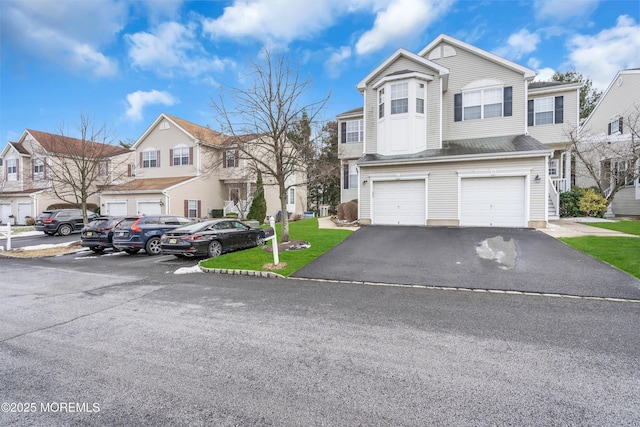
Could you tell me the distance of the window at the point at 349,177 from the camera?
2172 cm

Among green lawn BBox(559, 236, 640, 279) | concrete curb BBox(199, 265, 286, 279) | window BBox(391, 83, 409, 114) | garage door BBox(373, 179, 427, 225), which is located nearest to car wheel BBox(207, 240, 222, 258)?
concrete curb BBox(199, 265, 286, 279)

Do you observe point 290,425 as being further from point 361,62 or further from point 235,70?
point 361,62

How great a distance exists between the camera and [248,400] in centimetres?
294

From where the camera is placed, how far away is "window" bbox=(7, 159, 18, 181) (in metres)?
31.2

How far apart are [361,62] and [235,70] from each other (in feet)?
43.7

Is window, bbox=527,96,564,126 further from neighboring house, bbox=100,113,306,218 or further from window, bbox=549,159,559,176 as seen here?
neighboring house, bbox=100,113,306,218

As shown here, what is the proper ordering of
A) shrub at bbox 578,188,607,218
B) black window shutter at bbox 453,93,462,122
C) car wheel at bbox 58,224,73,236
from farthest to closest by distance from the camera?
car wheel at bbox 58,224,73,236, shrub at bbox 578,188,607,218, black window shutter at bbox 453,93,462,122

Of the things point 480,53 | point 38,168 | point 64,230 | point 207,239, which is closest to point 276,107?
point 207,239

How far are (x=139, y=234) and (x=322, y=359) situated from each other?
39.2ft

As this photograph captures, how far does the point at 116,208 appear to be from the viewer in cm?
2612

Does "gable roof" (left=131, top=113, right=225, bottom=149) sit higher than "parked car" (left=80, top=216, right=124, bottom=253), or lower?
higher

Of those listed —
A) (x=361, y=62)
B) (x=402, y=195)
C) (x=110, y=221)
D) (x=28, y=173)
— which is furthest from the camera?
(x=28, y=173)

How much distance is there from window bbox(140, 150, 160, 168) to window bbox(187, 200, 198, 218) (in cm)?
542

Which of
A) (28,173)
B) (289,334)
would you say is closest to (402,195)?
(289,334)
